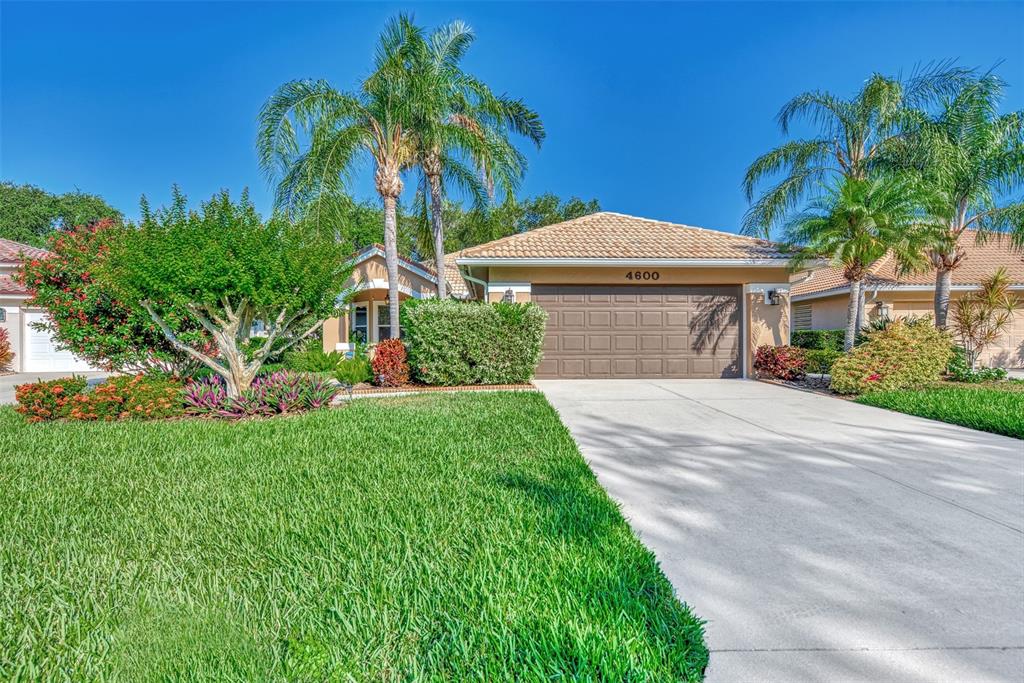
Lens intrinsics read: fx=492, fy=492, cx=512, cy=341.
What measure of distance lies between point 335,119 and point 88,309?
6994 millimetres

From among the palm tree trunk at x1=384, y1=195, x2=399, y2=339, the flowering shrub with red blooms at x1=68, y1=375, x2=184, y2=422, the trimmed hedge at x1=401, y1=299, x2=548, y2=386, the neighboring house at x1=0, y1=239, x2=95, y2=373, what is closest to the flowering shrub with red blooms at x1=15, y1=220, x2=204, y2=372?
the flowering shrub with red blooms at x1=68, y1=375, x2=184, y2=422

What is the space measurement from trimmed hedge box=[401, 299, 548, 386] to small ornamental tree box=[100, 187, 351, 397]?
→ 3.25 metres

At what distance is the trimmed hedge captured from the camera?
11266 mm

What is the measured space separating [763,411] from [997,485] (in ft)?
12.7

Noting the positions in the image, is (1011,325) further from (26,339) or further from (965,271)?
(26,339)

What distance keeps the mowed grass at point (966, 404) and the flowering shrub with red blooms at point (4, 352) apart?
2617 cm

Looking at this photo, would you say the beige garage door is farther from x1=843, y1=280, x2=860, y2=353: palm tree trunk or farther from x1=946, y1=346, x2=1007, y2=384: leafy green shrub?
x1=946, y1=346, x2=1007, y2=384: leafy green shrub

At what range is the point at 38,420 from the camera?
7312 millimetres

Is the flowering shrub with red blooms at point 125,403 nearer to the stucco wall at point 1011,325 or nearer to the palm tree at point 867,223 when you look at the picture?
the palm tree at point 867,223

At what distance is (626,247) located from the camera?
1351cm

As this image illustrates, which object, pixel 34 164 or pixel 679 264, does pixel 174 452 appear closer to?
pixel 679 264

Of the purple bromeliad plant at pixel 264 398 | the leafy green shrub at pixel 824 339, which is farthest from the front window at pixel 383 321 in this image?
the leafy green shrub at pixel 824 339

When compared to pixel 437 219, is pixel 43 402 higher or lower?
lower

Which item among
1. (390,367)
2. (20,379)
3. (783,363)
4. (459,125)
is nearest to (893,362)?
(783,363)
